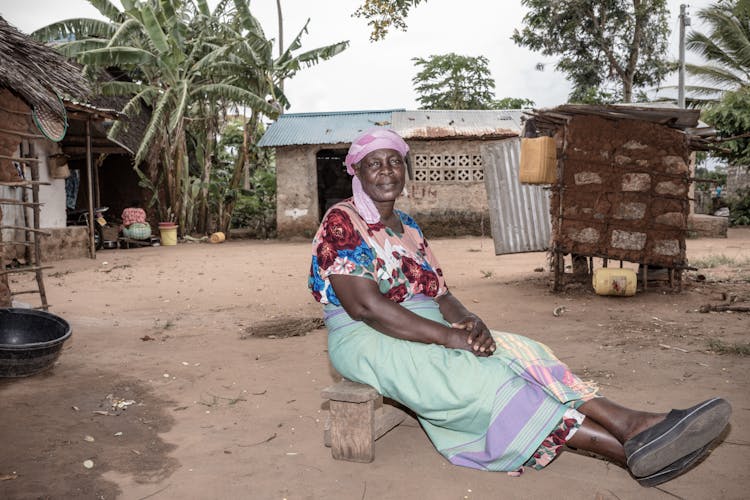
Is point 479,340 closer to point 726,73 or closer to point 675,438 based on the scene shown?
point 675,438

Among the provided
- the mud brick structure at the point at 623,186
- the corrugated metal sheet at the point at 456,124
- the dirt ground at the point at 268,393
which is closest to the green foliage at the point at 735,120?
the corrugated metal sheet at the point at 456,124

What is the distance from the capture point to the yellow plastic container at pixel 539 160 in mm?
7297

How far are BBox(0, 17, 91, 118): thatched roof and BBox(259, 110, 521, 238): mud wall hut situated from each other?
10107 millimetres

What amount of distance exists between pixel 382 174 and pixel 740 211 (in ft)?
60.7

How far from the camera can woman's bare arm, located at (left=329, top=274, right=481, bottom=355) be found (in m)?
2.53

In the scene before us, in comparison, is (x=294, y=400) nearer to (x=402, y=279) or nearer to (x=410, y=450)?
(x=410, y=450)

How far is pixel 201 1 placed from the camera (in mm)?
14812

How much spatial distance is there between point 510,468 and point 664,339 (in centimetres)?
323

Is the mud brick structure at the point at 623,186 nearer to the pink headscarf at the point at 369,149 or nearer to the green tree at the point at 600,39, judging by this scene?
the pink headscarf at the point at 369,149

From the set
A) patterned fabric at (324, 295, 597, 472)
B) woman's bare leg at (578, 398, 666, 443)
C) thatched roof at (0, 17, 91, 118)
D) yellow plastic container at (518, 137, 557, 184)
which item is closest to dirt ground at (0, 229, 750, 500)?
patterned fabric at (324, 295, 597, 472)

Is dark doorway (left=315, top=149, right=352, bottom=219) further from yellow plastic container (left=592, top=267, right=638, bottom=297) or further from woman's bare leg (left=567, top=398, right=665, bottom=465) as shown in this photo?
woman's bare leg (left=567, top=398, right=665, bottom=465)

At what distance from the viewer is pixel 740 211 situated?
58.4ft

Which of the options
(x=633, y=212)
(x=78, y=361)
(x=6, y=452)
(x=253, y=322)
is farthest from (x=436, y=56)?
(x=6, y=452)

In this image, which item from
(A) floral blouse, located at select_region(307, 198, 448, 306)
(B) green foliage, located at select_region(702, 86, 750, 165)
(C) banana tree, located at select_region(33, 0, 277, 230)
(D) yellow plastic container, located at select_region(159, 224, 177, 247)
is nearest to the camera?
(A) floral blouse, located at select_region(307, 198, 448, 306)
